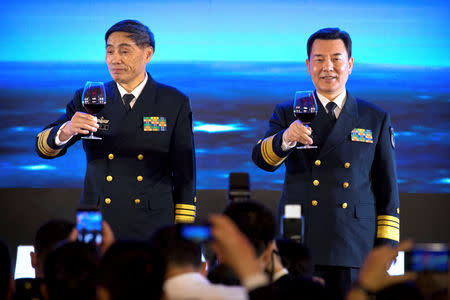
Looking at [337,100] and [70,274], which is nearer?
[70,274]

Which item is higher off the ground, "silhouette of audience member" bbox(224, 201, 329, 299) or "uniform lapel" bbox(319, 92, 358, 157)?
"uniform lapel" bbox(319, 92, 358, 157)

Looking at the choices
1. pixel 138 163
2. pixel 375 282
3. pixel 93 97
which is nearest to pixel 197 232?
pixel 375 282

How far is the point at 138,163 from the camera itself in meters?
3.95

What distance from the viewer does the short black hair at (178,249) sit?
8.77ft

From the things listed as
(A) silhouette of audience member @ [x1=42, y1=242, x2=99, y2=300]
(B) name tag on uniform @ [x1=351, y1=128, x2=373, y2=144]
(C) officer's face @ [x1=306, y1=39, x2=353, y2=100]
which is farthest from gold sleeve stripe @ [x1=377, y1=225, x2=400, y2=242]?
(A) silhouette of audience member @ [x1=42, y1=242, x2=99, y2=300]

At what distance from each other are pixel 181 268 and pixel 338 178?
55.3 inches

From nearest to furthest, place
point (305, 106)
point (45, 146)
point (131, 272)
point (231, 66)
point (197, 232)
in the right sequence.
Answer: point (131, 272) → point (197, 232) → point (305, 106) → point (45, 146) → point (231, 66)

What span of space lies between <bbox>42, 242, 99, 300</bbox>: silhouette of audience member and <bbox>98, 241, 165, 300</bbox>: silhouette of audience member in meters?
0.09

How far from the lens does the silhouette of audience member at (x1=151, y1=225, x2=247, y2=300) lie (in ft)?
8.34

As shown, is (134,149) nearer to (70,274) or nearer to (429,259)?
(70,274)

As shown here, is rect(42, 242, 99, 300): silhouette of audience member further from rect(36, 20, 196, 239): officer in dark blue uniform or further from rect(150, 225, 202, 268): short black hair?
rect(36, 20, 196, 239): officer in dark blue uniform

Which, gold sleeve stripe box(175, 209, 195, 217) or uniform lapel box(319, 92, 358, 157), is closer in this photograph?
uniform lapel box(319, 92, 358, 157)

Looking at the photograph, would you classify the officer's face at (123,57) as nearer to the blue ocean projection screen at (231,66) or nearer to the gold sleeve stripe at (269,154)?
the gold sleeve stripe at (269,154)

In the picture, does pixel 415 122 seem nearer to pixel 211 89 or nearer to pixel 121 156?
pixel 211 89
